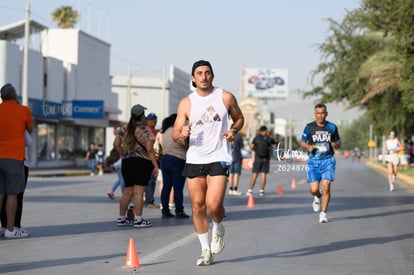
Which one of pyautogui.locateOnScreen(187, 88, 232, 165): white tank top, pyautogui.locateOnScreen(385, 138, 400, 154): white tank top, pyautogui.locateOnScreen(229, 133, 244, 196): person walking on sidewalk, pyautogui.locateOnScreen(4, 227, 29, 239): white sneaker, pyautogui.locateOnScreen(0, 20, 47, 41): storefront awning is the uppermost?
pyautogui.locateOnScreen(0, 20, 47, 41): storefront awning

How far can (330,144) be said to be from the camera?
13297 mm

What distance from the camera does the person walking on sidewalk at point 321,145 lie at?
43.5 feet

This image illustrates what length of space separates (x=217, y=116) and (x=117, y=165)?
10.2 m

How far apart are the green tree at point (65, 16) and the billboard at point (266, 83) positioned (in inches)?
2334

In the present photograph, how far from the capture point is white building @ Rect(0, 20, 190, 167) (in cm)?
4662

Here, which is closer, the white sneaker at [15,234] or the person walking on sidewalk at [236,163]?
the white sneaker at [15,234]

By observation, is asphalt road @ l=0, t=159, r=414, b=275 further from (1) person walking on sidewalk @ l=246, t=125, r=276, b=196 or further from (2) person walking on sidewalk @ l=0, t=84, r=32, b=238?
(1) person walking on sidewalk @ l=246, t=125, r=276, b=196

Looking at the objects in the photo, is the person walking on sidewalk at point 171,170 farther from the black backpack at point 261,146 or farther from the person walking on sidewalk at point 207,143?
the black backpack at point 261,146

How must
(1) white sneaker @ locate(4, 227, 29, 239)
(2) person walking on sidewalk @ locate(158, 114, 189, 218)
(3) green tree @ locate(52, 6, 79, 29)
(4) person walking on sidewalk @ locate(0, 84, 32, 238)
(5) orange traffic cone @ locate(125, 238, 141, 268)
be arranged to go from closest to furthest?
(5) orange traffic cone @ locate(125, 238, 141, 268) → (4) person walking on sidewalk @ locate(0, 84, 32, 238) → (1) white sneaker @ locate(4, 227, 29, 239) → (2) person walking on sidewalk @ locate(158, 114, 189, 218) → (3) green tree @ locate(52, 6, 79, 29)

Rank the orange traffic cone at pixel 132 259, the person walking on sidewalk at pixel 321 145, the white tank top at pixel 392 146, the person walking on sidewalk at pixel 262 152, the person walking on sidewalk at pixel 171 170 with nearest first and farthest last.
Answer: the orange traffic cone at pixel 132 259, the person walking on sidewalk at pixel 321 145, the person walking on sidewalk at pixel 171 170, the person walking on sidewalk at pixel 262 152, the white tank top at pixel 392 146

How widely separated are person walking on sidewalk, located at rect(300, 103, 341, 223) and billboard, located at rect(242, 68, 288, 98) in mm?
117300

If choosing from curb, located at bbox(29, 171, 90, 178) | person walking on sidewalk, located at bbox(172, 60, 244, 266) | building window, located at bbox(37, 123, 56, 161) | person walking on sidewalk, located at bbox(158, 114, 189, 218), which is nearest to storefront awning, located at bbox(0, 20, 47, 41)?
building window, located at bbox(37, 123, 56, 161)

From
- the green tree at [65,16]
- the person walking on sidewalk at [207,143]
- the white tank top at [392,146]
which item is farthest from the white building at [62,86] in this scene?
the person walking on sidewalk at [207,143]

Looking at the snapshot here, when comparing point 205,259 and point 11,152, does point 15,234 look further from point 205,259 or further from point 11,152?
point 205,259
